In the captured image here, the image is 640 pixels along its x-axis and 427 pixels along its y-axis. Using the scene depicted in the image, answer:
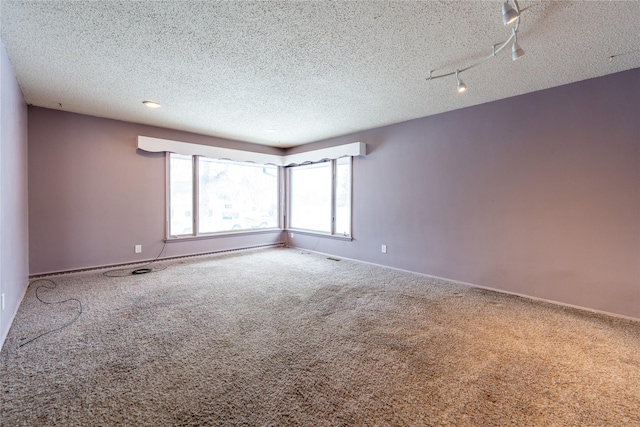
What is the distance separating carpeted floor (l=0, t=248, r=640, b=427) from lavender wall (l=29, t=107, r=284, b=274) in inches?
35.4

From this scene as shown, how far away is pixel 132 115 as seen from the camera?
398 cm

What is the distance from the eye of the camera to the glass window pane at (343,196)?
5.09 m

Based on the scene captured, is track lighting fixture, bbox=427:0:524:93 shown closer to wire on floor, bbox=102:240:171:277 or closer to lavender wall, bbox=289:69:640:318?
lavender wall, bbox=289:69:640:318

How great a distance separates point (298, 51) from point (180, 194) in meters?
3.68

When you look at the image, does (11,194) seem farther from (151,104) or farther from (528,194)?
(528,194)

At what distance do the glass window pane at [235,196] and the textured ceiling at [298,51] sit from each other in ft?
6.04

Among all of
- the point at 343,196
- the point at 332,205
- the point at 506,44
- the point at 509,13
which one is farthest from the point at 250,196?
the point at 509,13

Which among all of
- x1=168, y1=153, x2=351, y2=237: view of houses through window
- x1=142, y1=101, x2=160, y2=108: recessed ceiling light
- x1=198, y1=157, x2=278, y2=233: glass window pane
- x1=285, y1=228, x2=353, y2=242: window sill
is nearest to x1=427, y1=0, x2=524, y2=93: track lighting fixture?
x1=168, y1=153, x2=351, y2=237: view of houses through window

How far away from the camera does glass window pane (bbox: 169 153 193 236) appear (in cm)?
482

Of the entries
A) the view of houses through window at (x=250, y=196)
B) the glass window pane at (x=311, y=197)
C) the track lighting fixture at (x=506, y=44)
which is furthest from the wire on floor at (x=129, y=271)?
the track lighting fixture at (x=506, y=44)

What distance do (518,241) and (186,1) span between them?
12.7 ft

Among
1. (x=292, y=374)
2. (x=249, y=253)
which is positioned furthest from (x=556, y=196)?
(x=249, y=253)

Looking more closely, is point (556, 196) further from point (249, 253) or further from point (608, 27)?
point (249, 253)

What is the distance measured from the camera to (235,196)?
5.72 m
